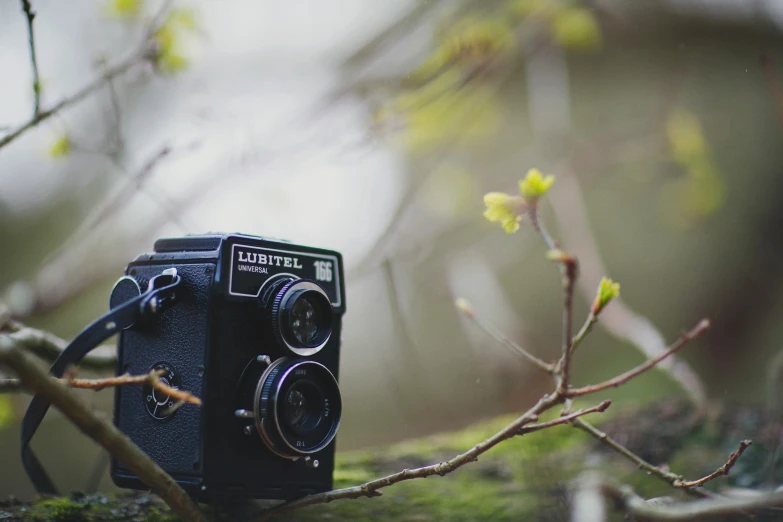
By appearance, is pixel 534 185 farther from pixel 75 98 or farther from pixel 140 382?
pixel 75 98

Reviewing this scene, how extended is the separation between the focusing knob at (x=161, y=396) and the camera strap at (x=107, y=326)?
0.20 feet

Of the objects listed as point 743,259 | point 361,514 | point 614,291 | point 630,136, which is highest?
point 630,136

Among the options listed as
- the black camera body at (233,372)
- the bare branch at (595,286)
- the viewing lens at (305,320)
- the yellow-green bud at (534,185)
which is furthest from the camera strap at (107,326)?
the bare branch at (595,286)

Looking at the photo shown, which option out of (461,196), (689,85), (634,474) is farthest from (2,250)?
(689,85)

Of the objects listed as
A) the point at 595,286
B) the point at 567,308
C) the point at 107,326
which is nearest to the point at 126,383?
the point at 107,326

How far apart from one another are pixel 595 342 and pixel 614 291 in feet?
6.37

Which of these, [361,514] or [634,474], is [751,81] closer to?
[634,474]

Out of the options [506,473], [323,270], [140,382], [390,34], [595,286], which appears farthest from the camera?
[390,34]

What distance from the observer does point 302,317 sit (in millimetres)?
828

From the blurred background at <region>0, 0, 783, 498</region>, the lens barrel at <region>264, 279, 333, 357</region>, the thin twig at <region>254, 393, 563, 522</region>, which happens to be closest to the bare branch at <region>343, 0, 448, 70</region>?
the blurred background at <region>0, 0, 783, 498</region>

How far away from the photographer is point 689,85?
7.45 feet

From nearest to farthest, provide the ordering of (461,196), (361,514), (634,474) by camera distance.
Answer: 1. (361,514)
2. (634,474)
3. (461,196)

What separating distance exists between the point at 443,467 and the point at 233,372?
0.25 meters

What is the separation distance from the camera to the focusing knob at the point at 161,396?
2.60 ft
